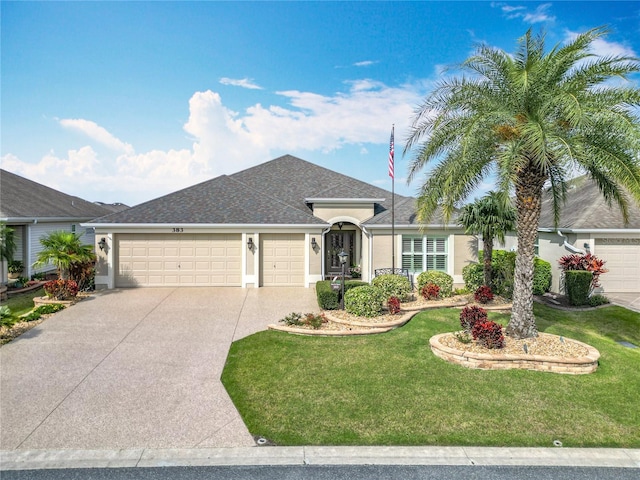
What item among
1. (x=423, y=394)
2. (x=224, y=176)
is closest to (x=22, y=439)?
(x=423, y=394)

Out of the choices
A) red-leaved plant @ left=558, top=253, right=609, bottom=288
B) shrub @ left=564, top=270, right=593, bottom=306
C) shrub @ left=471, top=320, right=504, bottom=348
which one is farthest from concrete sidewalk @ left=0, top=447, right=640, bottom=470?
red-leaved plant @ left=558, top=253, right=609, bottom=288

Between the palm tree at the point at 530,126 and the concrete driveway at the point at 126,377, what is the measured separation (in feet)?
22.4

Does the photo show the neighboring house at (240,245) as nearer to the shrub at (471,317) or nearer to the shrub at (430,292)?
the shrub at (430,292)

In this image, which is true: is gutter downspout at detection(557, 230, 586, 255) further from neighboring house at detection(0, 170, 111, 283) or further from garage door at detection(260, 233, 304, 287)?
neighboring house at detection(0, 170, 111, 283)

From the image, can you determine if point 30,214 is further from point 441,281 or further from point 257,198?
point 441,281

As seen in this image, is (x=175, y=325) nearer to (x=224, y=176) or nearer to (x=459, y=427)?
(x=459, y=427)

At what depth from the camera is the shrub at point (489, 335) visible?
325 inches

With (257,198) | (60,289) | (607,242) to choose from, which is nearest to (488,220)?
(607,242)

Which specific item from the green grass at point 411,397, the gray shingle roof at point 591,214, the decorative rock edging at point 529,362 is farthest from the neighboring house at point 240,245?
the decorative rock edging at point 529,362

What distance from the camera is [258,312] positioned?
1240 cm

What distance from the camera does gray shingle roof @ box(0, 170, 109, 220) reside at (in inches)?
700

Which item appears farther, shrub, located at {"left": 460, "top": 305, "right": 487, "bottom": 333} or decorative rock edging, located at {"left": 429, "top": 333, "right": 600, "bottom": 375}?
shrub, located at {"left": 460, "top": 305, "right": 487, "bottom": 333}

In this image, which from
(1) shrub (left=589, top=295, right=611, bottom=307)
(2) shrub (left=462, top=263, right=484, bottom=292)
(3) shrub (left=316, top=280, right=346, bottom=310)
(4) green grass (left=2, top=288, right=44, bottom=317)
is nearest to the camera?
(3) shrub (left=316, top=280, right=346, bottom=310)

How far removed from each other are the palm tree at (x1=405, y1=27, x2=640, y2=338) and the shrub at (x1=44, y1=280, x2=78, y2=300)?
12.9 metres
